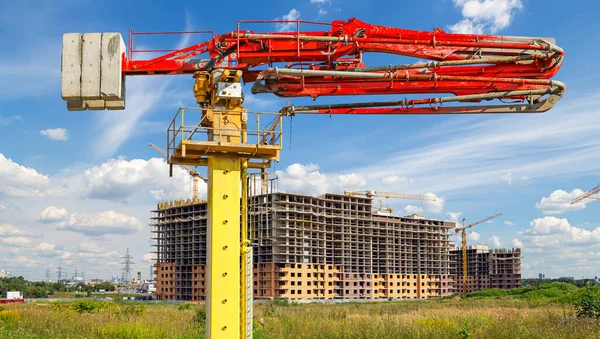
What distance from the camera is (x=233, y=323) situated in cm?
1352

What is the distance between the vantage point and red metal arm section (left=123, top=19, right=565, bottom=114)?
621 inches

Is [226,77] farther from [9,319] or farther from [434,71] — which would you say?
[9,319]

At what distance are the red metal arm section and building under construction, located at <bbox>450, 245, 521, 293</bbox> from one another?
408 feet

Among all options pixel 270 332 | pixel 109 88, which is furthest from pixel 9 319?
pixel 109 88

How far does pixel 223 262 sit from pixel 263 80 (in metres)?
5.30

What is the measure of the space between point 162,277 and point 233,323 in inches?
3759

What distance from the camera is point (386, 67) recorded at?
639 inches

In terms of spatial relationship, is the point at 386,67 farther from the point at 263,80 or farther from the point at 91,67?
the point at 91,67

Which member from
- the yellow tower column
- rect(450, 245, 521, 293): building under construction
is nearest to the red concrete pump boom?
the yellow tower column

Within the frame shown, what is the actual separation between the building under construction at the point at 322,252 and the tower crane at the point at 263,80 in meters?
64.0

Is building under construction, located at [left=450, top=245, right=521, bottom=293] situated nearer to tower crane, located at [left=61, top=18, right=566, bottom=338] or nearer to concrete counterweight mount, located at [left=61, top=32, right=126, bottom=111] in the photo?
tower crane, located at [left=61, top=18, right=566, bottom=338]

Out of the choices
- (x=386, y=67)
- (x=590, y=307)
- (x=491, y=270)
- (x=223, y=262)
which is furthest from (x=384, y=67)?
(x=491, y=270)

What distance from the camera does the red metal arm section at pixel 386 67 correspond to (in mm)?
15766

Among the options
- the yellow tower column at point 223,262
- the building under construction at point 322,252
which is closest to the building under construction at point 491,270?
the building under construction at point 322,252
